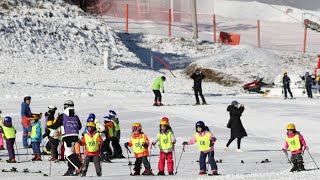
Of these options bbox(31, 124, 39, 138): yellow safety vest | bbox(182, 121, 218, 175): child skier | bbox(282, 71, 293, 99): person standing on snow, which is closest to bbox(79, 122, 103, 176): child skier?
bbox(182, 121, 218, 175): child skier

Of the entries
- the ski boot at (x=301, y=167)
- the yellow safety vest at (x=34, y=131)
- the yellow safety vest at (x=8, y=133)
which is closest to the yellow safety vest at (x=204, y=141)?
the ski boot at (x=301, y=167)

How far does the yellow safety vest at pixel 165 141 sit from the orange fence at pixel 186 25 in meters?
36.9

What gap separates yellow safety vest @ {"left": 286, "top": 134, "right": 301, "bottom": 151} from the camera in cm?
1688

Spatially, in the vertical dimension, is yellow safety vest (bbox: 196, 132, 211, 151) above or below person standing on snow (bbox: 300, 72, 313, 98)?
below

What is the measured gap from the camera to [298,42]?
58.9 metres

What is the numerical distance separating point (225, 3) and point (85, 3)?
1936 cm

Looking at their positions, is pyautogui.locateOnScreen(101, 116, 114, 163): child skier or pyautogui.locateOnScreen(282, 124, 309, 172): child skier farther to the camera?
pyautogui.locateOnScreen(101, 116, 114, 163): child skier

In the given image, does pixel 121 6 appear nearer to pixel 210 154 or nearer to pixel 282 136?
pixel 282 136

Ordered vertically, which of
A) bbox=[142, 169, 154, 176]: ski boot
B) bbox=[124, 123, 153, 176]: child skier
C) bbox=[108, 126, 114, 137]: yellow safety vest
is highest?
bbox=[108, 126, 114, 137]: yellow safety vest

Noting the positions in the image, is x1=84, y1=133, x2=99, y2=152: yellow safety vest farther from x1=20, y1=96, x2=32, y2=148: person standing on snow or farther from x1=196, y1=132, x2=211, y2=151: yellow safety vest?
x1=20, y1=96, x2=32, y2=148: person standing on snow

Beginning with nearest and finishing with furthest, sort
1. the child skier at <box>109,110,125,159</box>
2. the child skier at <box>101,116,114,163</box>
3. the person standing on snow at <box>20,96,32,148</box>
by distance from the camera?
1. the child skier at <box>101,116,114,163</box>
2. the child skier at <box>109,110,125,159</box>
3. the person standing on snow at <box>20,96,32,148</box>

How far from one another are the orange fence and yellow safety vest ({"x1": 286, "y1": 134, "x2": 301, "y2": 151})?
36.8 meters

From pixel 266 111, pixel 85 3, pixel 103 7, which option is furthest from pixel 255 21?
pixel 266 111

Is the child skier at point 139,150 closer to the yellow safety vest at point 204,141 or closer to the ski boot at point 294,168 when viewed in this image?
the yellow safety vest at point 204,141
